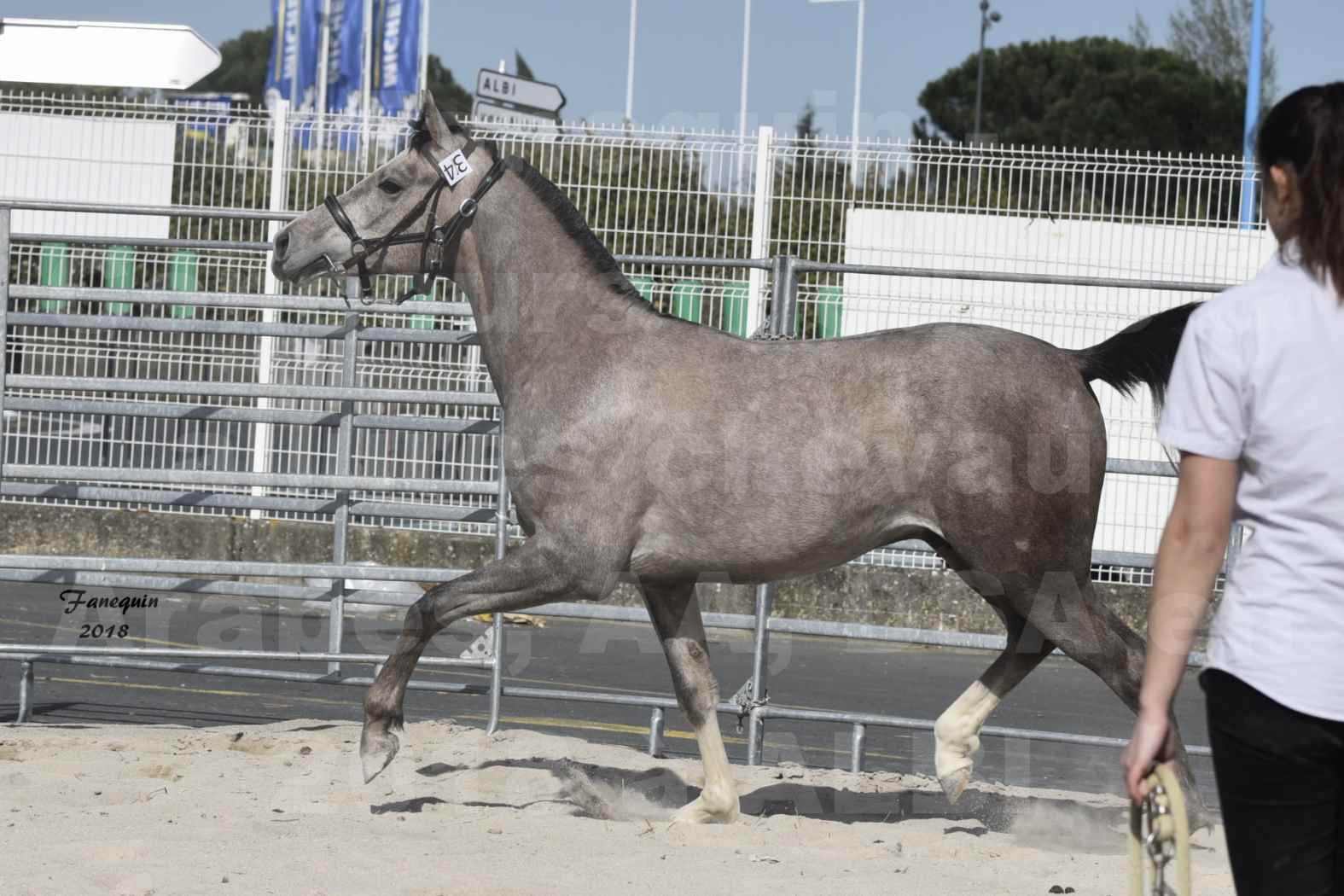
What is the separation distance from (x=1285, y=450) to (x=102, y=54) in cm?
917

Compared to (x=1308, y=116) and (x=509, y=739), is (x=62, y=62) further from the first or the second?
(x=1308, y=116)

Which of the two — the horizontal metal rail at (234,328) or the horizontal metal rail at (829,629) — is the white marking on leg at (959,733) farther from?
the horizontal metal rail at (234,328)

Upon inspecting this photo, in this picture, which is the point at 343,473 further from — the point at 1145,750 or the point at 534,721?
the point at 1145,750

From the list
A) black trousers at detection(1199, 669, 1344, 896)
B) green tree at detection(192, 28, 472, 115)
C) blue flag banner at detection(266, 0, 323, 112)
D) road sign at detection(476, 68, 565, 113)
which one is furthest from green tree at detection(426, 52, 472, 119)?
black trousers at detection(1199, 669, 1344, 896)

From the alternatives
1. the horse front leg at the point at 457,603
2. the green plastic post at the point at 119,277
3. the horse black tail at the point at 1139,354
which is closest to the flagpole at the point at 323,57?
the green plastic post at the point at 119,277

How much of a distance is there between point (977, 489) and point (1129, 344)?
81cm

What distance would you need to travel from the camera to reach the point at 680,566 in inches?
204

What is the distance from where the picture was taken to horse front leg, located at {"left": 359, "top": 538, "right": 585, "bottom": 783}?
5098 millimetres

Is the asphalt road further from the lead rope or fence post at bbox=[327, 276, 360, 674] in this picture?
the lead rope

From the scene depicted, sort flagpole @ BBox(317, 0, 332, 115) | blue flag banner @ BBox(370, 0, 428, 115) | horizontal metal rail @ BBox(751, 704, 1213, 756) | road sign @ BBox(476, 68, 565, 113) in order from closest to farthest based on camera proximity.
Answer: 1. horizontal metal rail @ BBox(751, 704, 1213, 756)
2. road sign @ BBox(476, 68, 565, 113)
3. blue flag banner @ BBox(370, 0, 428, 115)
4. flagpole @ BBox(317, 0, 332, 115)

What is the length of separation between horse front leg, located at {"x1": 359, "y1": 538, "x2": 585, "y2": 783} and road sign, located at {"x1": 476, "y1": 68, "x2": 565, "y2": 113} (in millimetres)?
11154

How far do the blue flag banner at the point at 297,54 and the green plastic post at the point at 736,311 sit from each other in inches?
539

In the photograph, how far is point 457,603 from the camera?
5.18 m

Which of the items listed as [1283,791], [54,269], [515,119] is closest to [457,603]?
[1283,791]
